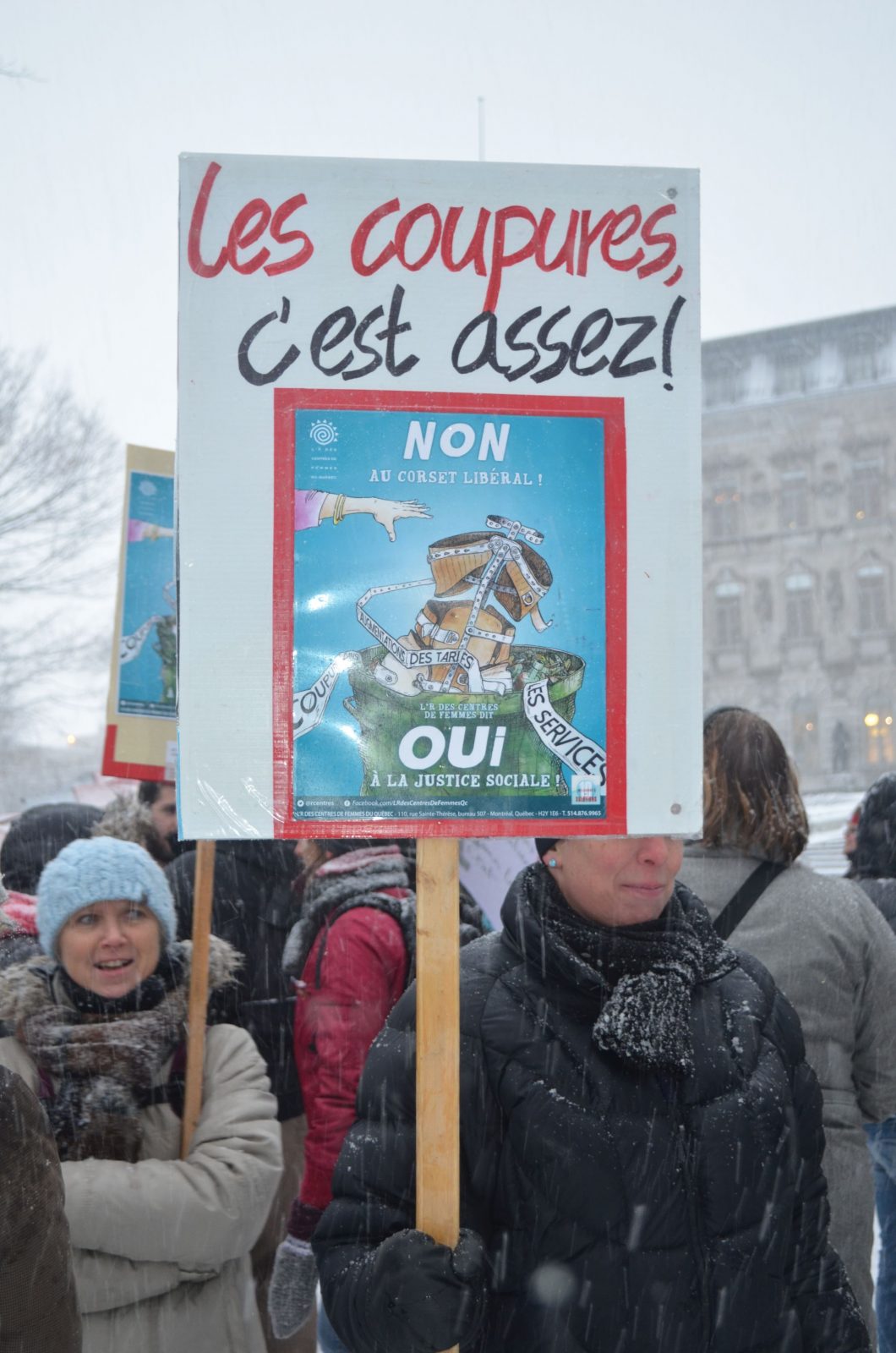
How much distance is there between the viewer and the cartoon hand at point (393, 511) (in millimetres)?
1869

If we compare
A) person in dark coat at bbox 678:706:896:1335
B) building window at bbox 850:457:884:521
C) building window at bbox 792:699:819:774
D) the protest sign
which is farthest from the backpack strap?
building window at bbox 850:457:884:521

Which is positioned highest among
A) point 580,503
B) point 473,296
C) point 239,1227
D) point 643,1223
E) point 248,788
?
point 473,296

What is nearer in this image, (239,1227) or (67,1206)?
(67,1206)

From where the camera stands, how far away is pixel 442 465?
6.16ft

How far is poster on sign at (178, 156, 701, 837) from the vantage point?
1844 mm

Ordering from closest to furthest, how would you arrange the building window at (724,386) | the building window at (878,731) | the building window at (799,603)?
the building window at (878,731) < the building window at (799,603) < the building window at (724,386)

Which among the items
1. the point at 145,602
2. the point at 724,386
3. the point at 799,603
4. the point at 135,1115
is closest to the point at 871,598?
the point at 799,603

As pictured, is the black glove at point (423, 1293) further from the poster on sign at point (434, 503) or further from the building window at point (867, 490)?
the building window at point (867, 490)

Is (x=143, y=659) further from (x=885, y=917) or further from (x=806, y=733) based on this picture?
(x=806, y=733)

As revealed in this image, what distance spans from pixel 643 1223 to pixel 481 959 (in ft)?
1.56

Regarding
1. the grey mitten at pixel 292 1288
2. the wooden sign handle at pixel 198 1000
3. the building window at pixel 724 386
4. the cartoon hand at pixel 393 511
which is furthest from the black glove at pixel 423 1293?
the building window at pixel 724 386

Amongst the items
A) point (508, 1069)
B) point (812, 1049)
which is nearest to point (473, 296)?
point (508, 1069)

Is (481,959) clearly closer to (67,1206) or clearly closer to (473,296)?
(67,1206)

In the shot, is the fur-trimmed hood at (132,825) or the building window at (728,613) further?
the building window at (728,613)
